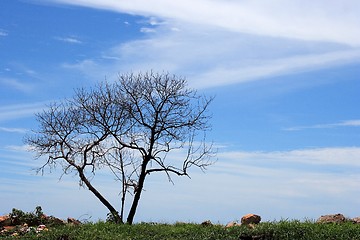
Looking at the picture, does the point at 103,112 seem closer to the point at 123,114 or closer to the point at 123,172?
the point at 123,114

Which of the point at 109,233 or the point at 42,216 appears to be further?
the point at 42,216

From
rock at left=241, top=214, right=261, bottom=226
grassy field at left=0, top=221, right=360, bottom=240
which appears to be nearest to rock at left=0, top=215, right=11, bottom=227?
grassy field at left=0, top=221, right=360, bottom=240

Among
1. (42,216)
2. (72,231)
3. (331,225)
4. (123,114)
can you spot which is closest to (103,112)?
(123,114)

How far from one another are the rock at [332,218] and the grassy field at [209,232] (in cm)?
78

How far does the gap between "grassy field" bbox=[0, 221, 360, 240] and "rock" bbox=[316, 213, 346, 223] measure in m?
→ 0.78

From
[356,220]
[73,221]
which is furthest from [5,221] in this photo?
[356,220]

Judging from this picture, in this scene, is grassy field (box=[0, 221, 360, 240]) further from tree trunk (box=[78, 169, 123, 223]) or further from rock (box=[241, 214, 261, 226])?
tree trunk (box=[78, 169, 123, 223])

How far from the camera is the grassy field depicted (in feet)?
40.9

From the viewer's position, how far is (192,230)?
14219 mm

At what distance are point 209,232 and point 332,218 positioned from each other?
3.44 m

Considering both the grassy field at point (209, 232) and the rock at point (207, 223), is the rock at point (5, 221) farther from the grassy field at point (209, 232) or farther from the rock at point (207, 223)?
the rock at point (207, 223)

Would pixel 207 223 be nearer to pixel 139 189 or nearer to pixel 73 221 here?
pixel 139 189

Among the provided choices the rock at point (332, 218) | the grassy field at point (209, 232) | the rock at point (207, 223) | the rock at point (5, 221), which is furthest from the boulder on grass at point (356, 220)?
the rock at point (5, 221)

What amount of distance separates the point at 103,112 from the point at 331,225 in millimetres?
8657
